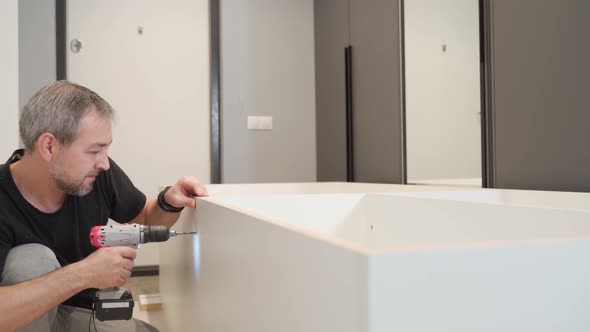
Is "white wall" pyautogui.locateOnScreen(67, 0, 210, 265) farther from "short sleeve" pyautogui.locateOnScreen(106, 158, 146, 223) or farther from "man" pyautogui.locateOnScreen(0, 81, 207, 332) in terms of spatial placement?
"man" pyautogui.locateOnScreen(0, 81, 207, 332)

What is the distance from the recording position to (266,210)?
5.17 feet

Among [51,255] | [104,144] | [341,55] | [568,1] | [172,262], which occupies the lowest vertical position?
[172,262]

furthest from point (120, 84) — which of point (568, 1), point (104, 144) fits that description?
point (568, 1)

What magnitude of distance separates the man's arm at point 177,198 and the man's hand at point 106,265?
34 cm

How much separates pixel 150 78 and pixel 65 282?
269 cm

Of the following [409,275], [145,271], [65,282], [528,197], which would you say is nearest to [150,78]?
[145,271]

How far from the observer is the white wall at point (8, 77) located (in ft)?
9.29

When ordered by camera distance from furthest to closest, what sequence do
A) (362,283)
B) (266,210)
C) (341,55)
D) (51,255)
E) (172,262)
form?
(341,55) < (172,262) < (266,210) < (51,255) < (362,283)

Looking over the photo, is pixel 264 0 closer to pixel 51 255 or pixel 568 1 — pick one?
pixel 568 1

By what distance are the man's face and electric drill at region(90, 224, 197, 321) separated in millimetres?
181

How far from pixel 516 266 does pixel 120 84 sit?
3.54 m

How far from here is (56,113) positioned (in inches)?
58.2

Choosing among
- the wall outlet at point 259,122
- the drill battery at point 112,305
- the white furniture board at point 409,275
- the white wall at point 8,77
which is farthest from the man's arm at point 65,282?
the wall outlet at point 259,122

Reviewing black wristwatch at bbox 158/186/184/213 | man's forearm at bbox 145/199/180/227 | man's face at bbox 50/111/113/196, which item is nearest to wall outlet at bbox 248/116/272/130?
man's forearm at bbox 145/199/180/227
